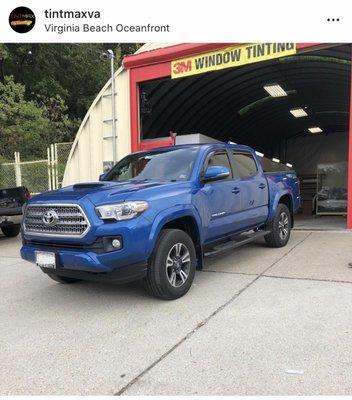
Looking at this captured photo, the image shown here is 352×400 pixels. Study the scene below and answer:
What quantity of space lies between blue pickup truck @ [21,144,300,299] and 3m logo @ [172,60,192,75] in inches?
230

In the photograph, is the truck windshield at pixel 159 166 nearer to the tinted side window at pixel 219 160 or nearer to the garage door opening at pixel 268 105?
the tinted side window at pixel 219 160

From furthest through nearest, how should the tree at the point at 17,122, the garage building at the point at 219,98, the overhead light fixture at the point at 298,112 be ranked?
the overhead light fixture at the point at 298,112, the tree at the point at 17,122, the garage building at the point at 219,98

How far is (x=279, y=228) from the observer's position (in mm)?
7938

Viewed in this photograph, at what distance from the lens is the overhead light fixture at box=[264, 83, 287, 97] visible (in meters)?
16.1

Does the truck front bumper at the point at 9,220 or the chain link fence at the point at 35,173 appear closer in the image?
the truck front bumper at the point at 9,220

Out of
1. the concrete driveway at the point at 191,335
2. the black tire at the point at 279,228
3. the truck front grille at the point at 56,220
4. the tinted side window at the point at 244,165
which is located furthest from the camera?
the black tire at the point at 279,228

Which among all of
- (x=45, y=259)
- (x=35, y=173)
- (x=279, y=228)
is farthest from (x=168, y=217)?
(x=35, y=173)

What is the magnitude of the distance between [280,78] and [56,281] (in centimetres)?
1220

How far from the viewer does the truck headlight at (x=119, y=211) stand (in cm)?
461

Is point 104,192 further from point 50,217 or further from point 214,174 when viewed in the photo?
point 214,174

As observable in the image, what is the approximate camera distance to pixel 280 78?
51.0 ft
